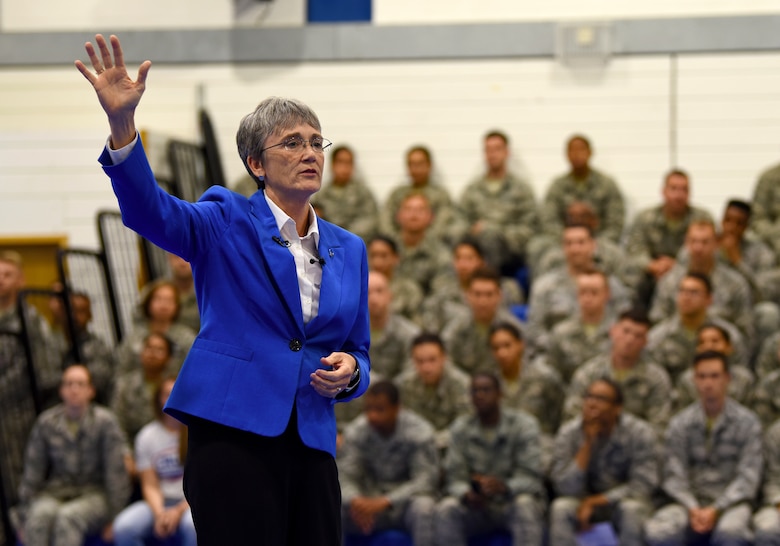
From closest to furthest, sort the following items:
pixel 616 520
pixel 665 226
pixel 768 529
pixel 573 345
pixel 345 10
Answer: pixel 768 529 < pixel 616 520 < pixel 573 345 < pixel 665 226 < pixel 345 10

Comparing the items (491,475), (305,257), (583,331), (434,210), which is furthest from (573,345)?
(305,257)

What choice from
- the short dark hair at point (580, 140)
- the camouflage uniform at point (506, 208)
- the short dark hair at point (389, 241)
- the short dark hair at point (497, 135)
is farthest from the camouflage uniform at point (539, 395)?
the short dark hair at point (497, 135)

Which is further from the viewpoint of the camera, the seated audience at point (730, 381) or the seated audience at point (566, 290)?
the seated audience at point (566, 290)

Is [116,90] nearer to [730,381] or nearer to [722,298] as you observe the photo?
[730,381]

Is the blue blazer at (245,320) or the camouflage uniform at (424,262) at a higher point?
the blue blazer at (245,320)

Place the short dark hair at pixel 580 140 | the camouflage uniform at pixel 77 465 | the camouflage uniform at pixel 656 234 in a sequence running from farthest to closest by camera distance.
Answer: the short dark hair at pixel 580 140, the camouflage uniform at pixel 656 234, the camouflage uniform at pixel 77 465

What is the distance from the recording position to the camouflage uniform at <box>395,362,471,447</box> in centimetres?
637

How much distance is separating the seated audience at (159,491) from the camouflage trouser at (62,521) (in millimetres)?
132

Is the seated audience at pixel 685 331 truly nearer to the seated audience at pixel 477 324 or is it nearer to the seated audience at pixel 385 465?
the seated audience at pixel 477 324

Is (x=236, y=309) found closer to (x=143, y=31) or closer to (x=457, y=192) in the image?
(x=457, y=192)

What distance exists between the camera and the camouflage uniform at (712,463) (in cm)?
567

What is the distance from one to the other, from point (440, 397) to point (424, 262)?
5.41ft

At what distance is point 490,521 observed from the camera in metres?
5.79

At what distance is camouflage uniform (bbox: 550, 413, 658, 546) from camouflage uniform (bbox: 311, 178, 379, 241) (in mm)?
3085
